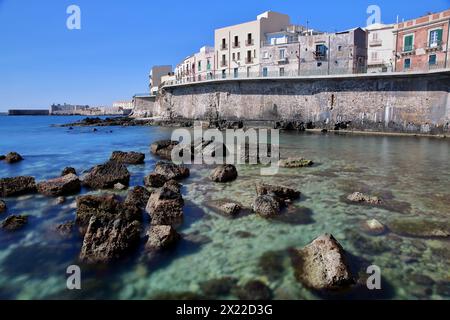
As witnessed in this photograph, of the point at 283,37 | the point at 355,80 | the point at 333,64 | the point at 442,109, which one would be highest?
the point at 283,37

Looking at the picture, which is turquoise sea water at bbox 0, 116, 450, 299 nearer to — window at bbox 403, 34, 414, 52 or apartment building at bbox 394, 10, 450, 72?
apartment building at bbox 394, 10, 450, 72

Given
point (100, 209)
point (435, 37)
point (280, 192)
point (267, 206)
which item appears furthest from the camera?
point (435, 37)

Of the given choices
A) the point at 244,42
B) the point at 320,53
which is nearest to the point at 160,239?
the point at 320,53

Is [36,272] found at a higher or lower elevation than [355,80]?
lower

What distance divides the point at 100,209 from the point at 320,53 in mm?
38024

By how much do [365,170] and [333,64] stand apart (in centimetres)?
2937

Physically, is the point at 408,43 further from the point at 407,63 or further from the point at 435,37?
the point at 435,37

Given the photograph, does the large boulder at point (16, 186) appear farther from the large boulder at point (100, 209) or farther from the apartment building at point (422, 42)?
the apartment building at point (422, 42)

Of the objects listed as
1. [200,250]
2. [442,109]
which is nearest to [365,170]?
[200,250]

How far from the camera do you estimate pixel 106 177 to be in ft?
38.4

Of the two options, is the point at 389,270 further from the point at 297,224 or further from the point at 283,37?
the point at 283,37

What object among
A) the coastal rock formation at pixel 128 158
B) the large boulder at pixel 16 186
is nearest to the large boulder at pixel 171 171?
the coastal rock formation at pixel 128 158

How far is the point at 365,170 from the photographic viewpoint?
46.5 ft
